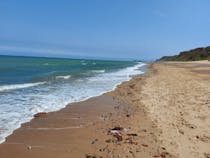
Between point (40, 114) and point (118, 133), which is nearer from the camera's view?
point (118, 133)

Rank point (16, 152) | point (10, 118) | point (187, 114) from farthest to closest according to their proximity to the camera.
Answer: point (187, 114) → point (10, 118) → point (16, 152)

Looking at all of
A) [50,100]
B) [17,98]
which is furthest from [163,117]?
[17,98]

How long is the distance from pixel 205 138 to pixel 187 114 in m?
2.72

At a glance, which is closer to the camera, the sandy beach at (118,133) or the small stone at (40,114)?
the sandy beach at (118,133)

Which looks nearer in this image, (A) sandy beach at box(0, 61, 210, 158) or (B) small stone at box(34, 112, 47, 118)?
(A) sandy beach at box(0, 61, 210, 158)

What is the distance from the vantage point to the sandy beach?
6.29 metres

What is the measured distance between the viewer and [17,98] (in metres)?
13.6

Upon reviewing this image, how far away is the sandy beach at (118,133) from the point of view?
629cm

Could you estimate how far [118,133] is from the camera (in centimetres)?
775

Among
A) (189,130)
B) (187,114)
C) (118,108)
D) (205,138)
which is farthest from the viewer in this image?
(118,108)

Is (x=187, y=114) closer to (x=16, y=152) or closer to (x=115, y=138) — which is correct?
(x=115, y=138)

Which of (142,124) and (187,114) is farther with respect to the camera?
(187,114)

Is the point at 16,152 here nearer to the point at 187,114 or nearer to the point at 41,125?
the point at 41,125

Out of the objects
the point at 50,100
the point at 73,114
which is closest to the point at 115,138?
the point at 73,114
